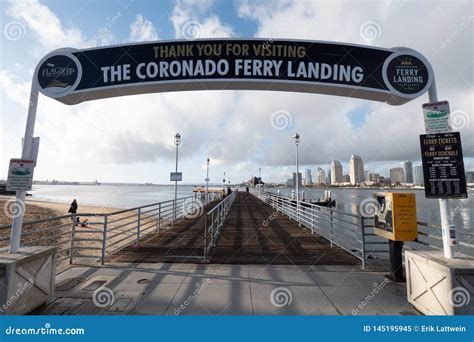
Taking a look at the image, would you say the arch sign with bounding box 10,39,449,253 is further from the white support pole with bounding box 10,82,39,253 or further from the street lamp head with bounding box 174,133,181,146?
the street lamp head with bounding box 174,133,181,146

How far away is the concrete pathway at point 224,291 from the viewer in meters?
3.67

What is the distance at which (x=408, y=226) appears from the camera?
4.65 m

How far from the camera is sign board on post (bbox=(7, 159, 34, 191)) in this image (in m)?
3.94

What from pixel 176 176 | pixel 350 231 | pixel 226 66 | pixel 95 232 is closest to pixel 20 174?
pixel 95 232

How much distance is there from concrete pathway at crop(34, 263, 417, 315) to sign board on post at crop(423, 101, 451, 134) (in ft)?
9.37

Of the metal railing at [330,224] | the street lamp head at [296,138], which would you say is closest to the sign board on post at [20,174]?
the metal railing at [330,224]

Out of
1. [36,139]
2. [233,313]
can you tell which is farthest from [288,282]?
[36,139]

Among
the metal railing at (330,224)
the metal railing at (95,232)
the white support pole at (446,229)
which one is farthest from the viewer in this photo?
the metal railing at (330,224)

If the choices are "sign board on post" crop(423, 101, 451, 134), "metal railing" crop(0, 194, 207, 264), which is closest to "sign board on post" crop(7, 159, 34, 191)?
"metal railing" crop(0, 194, 207, 264)

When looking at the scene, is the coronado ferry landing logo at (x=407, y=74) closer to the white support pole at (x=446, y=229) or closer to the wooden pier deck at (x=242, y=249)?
the white support pole at (x=446, y=229)

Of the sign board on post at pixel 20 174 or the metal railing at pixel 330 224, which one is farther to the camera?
the metal railing at pixel 330 224

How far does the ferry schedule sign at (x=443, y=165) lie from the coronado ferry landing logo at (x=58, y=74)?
6758mm

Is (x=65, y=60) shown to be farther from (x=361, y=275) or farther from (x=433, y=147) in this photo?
(x=361, y=275)

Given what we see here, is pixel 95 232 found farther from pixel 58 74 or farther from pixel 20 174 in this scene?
pixel 58 74
